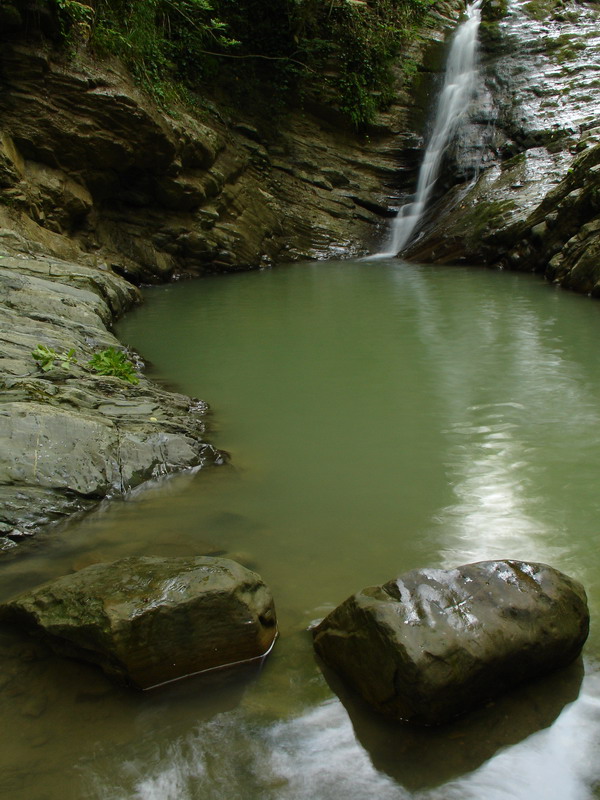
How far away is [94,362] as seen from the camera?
16.6ft

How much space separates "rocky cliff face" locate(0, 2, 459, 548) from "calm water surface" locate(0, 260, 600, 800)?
37 cm

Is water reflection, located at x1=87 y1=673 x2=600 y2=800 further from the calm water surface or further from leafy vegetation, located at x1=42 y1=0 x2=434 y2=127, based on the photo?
leafy vegetation, located at x1=42 y1=0 x2=434 y2=127

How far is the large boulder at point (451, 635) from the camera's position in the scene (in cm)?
188

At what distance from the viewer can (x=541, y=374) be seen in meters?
5.40

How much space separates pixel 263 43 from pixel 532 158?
7.24 metres

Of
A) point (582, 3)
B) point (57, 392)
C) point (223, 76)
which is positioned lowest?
point (57, 392)

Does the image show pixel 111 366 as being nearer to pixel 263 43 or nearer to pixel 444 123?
pixel 263 43

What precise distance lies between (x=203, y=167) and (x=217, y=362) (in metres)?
7.90

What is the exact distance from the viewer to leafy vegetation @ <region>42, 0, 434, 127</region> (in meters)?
11.9

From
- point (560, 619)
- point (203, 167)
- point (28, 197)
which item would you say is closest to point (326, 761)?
point (560, 619)

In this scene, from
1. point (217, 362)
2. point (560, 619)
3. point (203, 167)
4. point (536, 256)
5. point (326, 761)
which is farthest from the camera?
point (203, 167)

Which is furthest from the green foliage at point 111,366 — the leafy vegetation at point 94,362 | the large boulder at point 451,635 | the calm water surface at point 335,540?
the large boulder at point 451,635

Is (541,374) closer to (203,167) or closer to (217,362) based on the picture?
(217,362)

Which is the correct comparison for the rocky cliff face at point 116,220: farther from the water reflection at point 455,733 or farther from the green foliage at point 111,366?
the water reflection at point 455,733
